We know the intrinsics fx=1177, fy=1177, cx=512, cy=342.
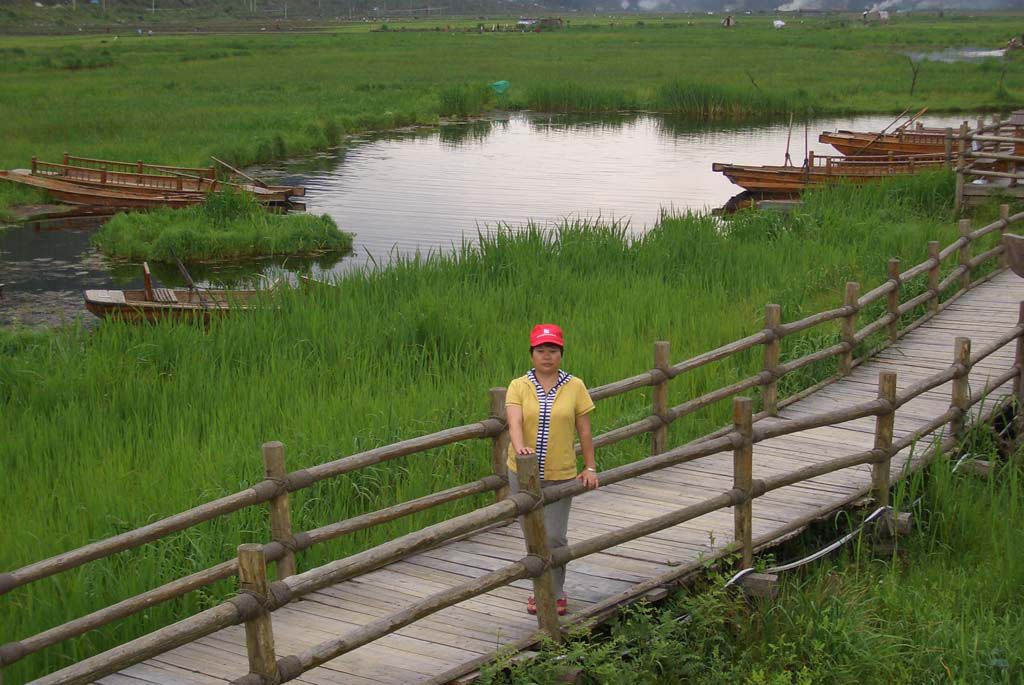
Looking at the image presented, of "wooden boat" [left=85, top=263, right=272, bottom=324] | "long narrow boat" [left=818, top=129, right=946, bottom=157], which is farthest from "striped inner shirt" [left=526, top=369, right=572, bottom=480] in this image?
"long narrow boat" [left=818, top=129, right=946, bottom=157]

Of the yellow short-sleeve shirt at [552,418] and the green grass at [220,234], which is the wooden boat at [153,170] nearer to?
the green grass at [220,234]

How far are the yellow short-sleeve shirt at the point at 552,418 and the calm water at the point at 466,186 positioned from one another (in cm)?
1096

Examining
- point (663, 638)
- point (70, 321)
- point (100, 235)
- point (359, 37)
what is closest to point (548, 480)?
point (663, 638)

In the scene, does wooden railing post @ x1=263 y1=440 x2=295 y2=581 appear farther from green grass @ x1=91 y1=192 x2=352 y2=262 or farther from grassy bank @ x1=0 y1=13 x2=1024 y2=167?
grassy bank @ x1=0 y1=13 x2=1024 y2=167

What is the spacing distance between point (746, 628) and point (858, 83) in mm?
49544

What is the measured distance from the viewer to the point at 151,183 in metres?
26.8

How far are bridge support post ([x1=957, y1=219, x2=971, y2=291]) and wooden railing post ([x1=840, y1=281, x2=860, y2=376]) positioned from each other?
11.3 feet

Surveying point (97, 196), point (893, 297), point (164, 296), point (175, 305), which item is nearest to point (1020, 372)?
point (893, 297)

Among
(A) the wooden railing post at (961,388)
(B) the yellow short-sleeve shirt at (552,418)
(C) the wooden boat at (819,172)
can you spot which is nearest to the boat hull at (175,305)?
(A) the wooden railing post at (961,388)

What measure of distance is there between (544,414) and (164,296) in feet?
38.5

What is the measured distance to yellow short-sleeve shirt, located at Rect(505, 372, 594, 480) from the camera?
18.5 ft

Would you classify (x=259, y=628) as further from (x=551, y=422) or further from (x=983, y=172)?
(x=983, y=172)

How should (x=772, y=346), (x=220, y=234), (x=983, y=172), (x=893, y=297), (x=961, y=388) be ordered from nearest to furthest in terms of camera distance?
(x=961, y=388), (x=772, y=346), (x=893, y=297), (x=983, y=172), (x=220, y=234)

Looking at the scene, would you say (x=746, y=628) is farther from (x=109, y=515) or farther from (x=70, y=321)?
(x=70, y=321)
